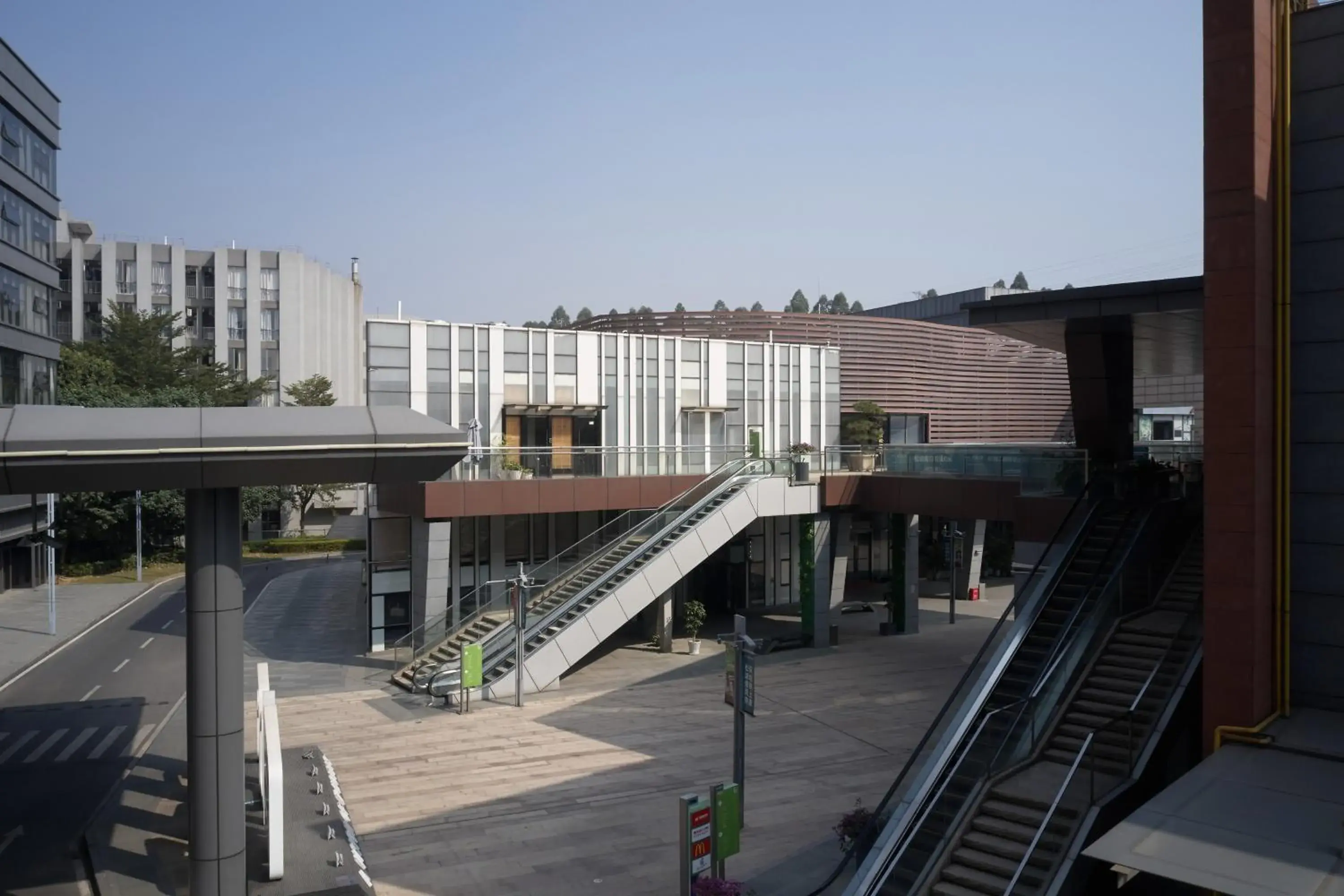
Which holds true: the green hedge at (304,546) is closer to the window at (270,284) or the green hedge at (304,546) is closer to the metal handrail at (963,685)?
the window at (270,284)

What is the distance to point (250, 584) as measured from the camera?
48906mm

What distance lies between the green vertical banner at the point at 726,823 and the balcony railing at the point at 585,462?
15948 mm

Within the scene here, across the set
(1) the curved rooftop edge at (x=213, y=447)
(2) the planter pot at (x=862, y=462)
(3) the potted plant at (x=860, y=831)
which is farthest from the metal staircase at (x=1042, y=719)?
(2) the planter pot at (x=862, y=462)

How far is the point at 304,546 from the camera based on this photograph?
62000 mm

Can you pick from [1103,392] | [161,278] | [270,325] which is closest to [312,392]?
[270,325]

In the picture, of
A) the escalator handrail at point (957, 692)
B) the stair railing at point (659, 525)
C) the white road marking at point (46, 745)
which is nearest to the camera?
the escalator handrail at point (957, 692)

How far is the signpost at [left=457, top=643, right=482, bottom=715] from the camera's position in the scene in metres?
24.4

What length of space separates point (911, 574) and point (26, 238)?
31.1 metres

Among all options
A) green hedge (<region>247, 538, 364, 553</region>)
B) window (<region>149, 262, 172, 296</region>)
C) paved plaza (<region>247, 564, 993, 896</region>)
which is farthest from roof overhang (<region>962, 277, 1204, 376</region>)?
window (<region>149, 262, 172, 296</region>)

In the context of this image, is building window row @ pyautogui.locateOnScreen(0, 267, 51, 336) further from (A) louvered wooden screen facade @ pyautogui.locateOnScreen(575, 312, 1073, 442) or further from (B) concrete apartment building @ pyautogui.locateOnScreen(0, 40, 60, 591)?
(A) louvered wooden screen facade @ pyautogui.locateOnScreen(575, 312, 1073, 442)

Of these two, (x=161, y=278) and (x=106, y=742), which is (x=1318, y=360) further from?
(x=161, y=278)

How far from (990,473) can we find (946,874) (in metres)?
14.8

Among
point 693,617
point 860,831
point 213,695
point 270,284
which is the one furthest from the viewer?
point 270,284

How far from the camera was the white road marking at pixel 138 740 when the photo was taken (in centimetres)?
2216
